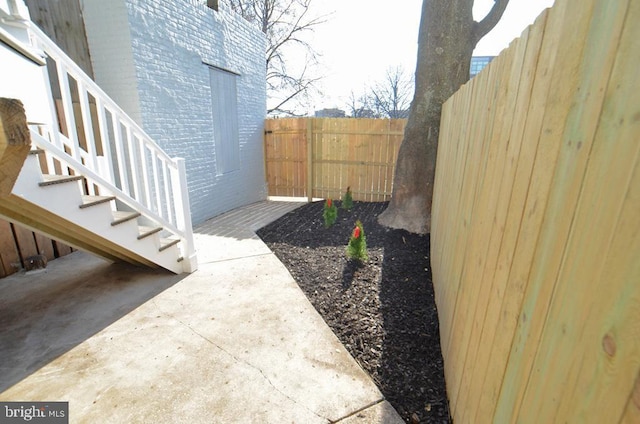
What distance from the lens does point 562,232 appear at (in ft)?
2.33

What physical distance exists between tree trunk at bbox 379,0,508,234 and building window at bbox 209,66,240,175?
3.49 m

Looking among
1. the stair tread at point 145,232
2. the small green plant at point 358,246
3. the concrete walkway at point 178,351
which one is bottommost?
the concrete walkway at point 178,351

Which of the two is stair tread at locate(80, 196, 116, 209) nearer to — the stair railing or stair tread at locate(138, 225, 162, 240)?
the stair railing

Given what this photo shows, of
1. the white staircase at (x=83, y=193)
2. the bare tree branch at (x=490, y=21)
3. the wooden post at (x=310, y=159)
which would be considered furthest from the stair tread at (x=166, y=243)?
the bare tree branch at (x=490, y=21)

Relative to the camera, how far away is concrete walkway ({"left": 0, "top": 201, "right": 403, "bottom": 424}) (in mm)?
1700

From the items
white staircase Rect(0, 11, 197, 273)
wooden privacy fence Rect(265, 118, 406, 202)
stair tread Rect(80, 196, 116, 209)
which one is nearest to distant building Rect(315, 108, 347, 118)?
wooden privacy fence Rect(265, 118, 406, 202)

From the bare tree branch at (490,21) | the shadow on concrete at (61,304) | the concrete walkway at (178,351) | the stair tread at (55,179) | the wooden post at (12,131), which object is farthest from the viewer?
the bare tree branch at (490,21)

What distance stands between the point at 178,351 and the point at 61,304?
1500 millimetres

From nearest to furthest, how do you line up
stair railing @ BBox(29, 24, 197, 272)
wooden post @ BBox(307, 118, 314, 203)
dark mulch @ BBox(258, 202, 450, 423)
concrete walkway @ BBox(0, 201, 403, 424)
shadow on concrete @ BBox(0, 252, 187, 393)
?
concrete walkway @ BBox(0, 201, 403, 424), dark mulch @ BBox(258, 202, 450, 423), shadow on concrete @ BBox(0, 252, 187, 393), stair railing @ BBox(29, 24, 197, 272), wooden post @ BBox(307, 118, 314, 203)

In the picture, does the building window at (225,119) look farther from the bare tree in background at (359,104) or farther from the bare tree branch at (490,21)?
the bare tree in background at (359,104)

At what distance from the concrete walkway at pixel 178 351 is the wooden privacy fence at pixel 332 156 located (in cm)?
411

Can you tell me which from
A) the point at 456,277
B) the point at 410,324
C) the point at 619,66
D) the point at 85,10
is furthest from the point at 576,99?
the point at 85,10

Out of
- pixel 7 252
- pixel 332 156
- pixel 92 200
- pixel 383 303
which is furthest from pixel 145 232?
pixel 332 156

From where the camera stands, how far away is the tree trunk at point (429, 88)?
3.98 metres
